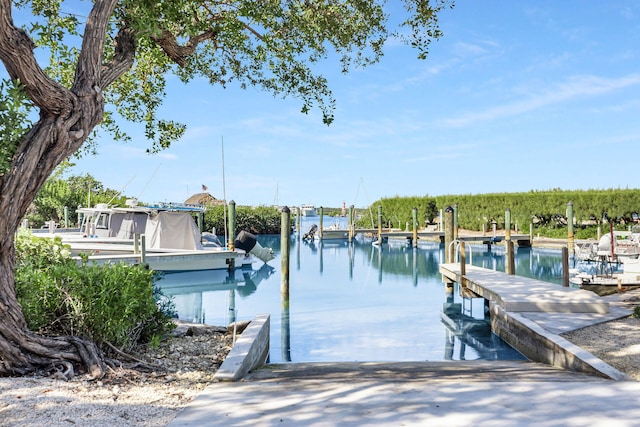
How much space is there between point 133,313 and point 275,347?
406 centimetres

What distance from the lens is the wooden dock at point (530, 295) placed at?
8.32 m

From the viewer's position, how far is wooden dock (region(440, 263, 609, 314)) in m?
8.32

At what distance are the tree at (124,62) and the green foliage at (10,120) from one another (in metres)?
0.02

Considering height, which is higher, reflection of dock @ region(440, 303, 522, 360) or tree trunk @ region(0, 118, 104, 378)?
tree trunk @ region(0, 118, 104, 378)

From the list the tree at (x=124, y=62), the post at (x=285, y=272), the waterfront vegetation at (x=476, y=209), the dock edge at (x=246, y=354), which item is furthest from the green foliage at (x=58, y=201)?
the dock edge at (x=246, y=354)

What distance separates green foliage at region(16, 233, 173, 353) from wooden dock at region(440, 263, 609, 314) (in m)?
5.65

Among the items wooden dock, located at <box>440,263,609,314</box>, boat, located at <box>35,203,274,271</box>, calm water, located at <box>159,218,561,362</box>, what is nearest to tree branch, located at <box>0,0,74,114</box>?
calm water, located at <box>159,218,561,362</box>

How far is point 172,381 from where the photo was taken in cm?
469

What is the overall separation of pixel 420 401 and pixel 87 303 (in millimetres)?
3266

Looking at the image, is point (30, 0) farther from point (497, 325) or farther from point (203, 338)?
point (497, 325)

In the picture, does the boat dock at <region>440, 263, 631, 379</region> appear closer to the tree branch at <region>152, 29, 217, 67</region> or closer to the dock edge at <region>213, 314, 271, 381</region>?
the dock edge at <region>213, 314, 271, 381</region>

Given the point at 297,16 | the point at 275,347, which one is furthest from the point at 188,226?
the point at 297,16

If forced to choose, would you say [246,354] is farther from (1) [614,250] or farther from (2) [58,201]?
(2) [58,201]

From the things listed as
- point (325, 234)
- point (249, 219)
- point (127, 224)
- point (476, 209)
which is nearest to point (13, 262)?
point (127, 224)
